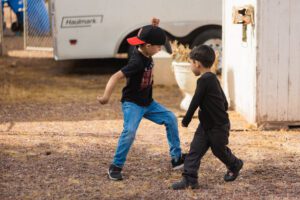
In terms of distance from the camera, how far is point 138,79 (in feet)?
18.9

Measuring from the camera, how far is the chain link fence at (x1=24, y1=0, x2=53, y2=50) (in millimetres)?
13992

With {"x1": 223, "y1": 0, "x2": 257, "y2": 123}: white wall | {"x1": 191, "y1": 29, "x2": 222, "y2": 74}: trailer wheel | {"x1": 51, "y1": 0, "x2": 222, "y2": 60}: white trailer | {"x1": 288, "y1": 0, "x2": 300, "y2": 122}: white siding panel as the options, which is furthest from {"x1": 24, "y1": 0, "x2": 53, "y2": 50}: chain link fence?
{"x1": 288, "y1": 0, "x2": 300, "y2": 122}: white siding panel

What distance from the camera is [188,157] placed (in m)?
5.52

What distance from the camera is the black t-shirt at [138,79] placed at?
5.66 meters

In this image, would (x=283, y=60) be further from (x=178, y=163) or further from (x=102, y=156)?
(x=102, y=156)

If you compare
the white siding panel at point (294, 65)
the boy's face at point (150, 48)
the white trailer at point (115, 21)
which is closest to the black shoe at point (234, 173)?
the boy's face at point (150, 48)

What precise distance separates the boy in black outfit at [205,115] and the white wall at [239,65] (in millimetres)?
2510

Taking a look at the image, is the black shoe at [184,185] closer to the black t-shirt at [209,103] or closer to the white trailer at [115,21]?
the black t-shirt at [209,103]

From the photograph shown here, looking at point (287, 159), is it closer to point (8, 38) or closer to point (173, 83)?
point (173, 83)

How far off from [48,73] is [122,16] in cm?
236

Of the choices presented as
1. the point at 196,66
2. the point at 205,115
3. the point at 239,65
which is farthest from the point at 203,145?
the point at 239,65

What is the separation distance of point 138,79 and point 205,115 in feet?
2.33

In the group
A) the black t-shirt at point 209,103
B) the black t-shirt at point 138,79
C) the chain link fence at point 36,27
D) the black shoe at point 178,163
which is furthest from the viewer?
the chain link fence at point 36,27

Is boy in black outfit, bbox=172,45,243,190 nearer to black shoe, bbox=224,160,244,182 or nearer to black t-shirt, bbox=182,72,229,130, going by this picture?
black t-shirt, bbox=182,72,229,130
